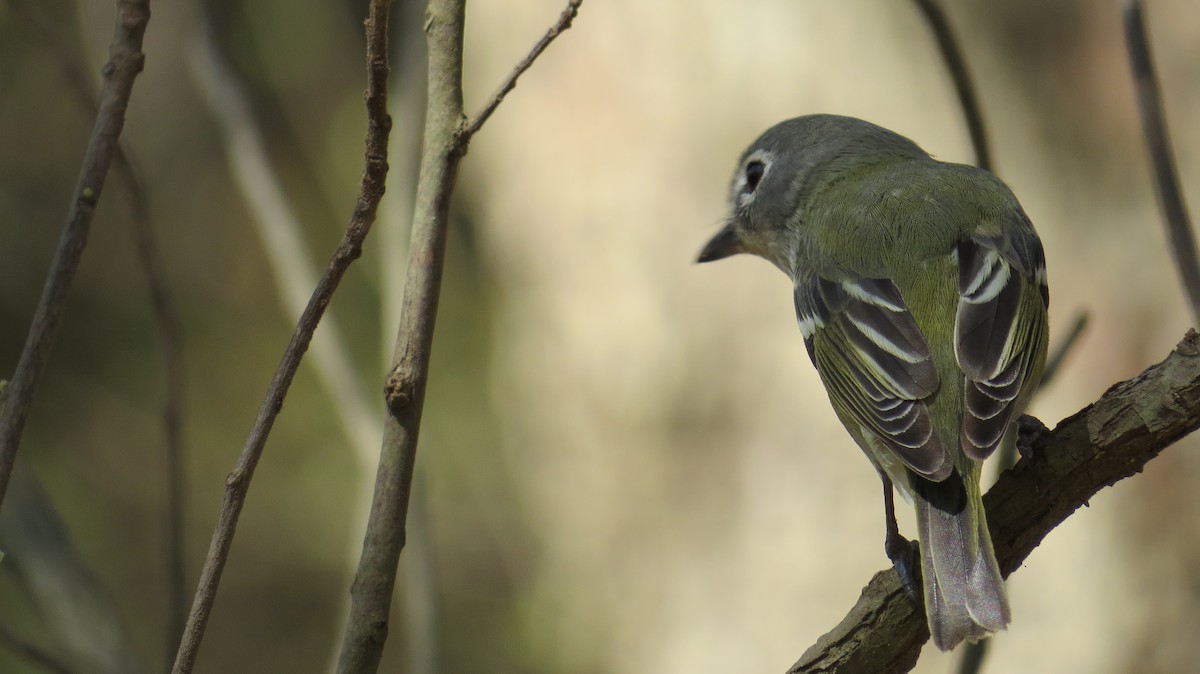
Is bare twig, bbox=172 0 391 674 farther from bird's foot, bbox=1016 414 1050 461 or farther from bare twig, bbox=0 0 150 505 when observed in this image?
bird's foot, bbox=1016 414 1050 461

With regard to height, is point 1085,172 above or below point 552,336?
below

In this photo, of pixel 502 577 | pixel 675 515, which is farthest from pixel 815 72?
pixel 502 577

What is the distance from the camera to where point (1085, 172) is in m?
4.68

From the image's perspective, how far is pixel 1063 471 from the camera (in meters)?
1.98

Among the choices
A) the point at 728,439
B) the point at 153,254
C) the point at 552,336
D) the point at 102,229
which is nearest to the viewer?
the point at 153,254

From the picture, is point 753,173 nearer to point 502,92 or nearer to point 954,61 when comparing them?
point 954,61

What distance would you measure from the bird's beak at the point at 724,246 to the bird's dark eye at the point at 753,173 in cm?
15

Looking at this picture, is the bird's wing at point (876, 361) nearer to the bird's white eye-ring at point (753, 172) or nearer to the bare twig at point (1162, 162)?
the bare twig at point (1162, 162)

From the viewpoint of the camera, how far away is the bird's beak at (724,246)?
3.73m

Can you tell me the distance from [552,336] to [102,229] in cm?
375

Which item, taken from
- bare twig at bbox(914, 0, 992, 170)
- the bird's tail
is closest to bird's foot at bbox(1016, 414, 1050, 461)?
the bird's tail

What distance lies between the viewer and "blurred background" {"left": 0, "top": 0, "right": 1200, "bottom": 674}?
4.52m

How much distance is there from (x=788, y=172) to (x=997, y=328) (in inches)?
47.0

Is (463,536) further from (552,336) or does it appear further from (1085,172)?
(1085,172)
